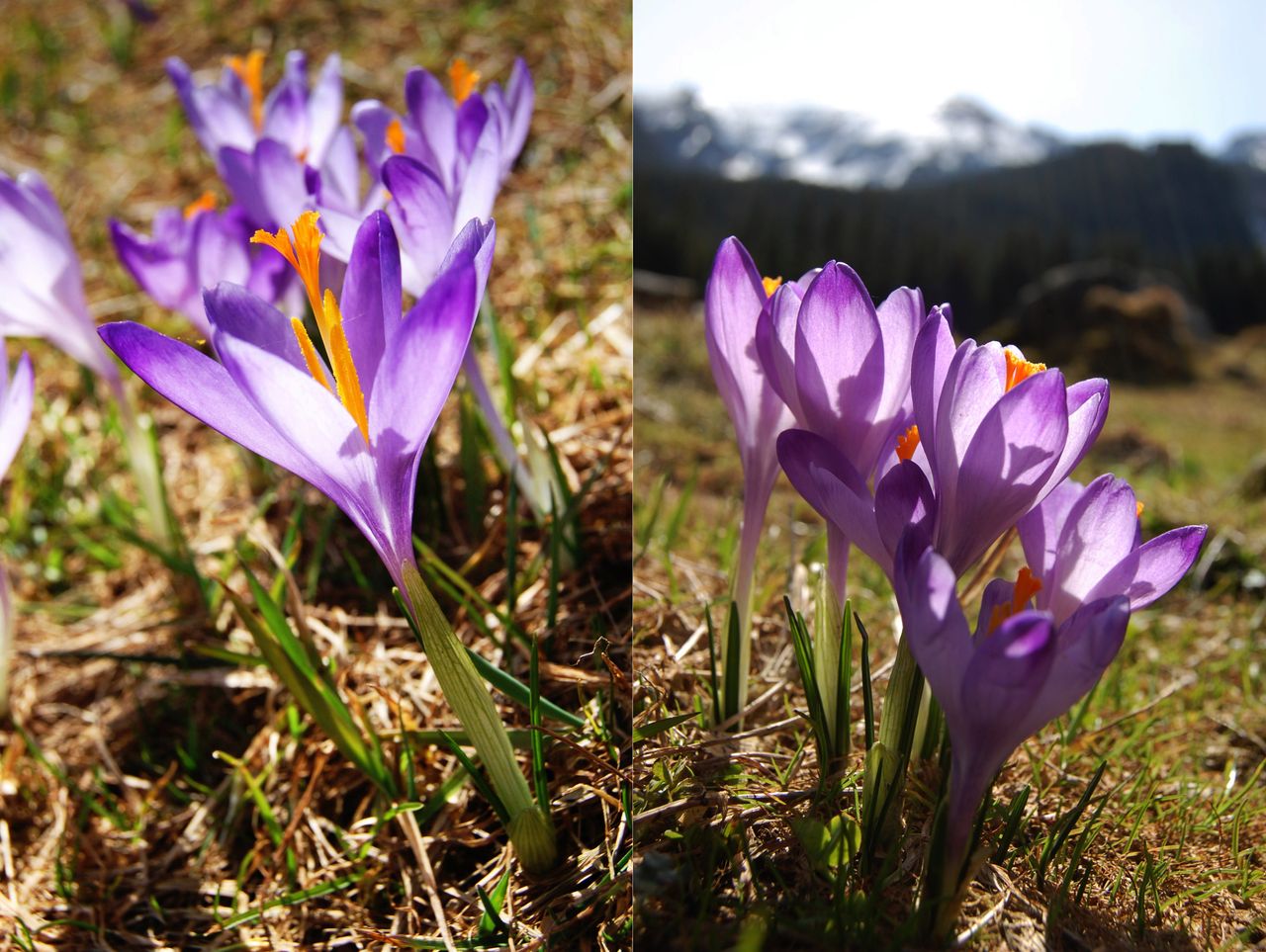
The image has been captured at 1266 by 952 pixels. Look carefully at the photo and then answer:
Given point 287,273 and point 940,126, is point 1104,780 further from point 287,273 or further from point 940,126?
point 287,273

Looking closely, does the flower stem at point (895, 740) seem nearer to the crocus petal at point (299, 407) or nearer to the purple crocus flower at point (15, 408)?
the crocus petal at point (299, 407)

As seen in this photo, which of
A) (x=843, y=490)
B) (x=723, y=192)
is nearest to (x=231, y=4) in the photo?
(x=723, y=192)

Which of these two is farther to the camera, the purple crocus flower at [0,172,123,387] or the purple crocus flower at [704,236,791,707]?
the purple crocus flower at [0,172,123,387]

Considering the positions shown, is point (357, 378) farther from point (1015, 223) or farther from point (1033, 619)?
point (1015, 223)

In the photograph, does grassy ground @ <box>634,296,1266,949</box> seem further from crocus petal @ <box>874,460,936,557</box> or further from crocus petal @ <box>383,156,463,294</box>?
crocus petal @ <box>383,156,463,294</box>

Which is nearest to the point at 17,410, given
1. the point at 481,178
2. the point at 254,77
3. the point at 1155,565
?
the point at 481,178

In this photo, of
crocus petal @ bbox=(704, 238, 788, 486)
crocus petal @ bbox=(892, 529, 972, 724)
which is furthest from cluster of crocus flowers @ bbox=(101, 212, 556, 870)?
crocus petal @ bbox=(892, 529, 972, 724)

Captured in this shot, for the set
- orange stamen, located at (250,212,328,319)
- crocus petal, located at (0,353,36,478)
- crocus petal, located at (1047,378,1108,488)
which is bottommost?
crocus petal, located at (0,353,36,478)

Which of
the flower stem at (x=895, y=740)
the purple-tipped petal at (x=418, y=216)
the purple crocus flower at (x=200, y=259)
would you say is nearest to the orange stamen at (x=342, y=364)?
the purple-tipped petal at (x=418, y=216)
